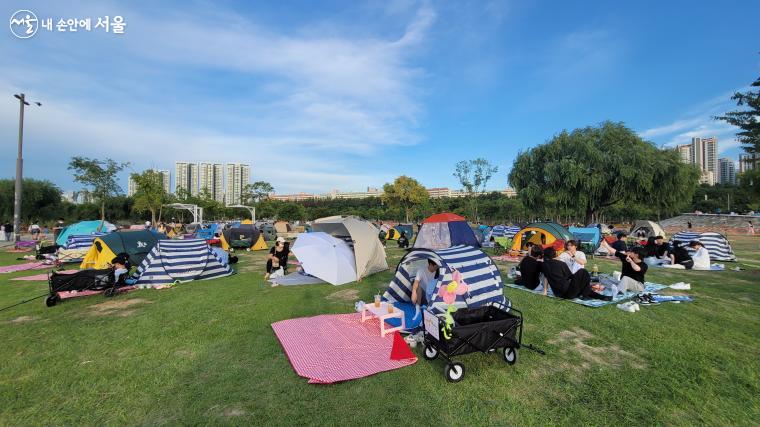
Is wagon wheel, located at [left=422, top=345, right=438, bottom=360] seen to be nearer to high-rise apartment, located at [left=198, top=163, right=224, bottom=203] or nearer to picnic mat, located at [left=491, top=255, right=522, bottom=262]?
picnic mat, located at [left=491, top=255, right=522, bottom=262]

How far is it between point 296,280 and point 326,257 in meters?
1.06

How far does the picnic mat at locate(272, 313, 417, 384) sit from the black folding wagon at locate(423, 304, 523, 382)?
19.8 inches

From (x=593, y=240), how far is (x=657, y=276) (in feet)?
20.4

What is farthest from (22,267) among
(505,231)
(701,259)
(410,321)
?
(701,259)

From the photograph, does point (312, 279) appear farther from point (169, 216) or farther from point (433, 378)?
point (169, 216)

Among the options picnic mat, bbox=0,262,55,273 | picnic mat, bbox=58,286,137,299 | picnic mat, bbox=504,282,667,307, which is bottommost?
picnic mat, bbox=0,262,55,273

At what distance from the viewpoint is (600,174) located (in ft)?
81.4

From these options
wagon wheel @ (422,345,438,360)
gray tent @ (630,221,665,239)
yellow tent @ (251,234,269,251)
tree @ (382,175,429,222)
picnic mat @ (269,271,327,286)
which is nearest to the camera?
wagon wheel @ (422,345,438,360)

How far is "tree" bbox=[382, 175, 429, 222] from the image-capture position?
5706cm

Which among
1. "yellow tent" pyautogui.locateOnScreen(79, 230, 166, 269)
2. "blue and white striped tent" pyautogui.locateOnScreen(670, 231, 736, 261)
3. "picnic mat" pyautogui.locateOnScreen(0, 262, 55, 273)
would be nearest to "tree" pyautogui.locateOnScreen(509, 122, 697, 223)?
"blue and white striped tent" pyautogui.locateOnScreen(670, 231, 736, 261)

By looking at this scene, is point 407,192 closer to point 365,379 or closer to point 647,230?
point 647,230

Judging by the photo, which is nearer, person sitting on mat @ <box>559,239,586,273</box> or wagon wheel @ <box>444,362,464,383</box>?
wagon wheel @ <box>444,362,464,383</box>

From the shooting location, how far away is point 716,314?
6.48 meters

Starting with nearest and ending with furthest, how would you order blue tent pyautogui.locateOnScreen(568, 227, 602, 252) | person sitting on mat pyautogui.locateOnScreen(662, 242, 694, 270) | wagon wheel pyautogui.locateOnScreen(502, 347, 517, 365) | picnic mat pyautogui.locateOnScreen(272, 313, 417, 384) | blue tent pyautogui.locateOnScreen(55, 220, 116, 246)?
picnic mat pyautogui.locateOnScreen(272, 313, 417, 384) < wagon wheel pyautogui.locateOnScreen(502, 347, 517, 365) < person sitting on mat pyautogui.locateOnScreen(662, 242, 694, 270) < blue tent pyautogui.locateOnScreen(55, 220, 116, 246) < blue tent pyautogui.locateOnScreen(568, 227, 602, 252)
